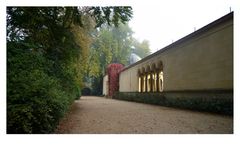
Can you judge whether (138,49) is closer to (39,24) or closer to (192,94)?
(192,94)

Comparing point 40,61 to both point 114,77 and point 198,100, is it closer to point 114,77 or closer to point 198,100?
point 198,100

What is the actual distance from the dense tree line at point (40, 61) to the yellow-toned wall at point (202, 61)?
422cm

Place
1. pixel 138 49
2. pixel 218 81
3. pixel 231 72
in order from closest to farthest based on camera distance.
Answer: pixel 231 72 → pixel 218 81 → pixel 138 49

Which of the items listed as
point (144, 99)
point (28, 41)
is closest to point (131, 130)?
point (28, 41)

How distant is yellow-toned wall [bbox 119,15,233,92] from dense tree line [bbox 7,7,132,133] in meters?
4.22

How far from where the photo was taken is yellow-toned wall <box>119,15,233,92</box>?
850 centimetres

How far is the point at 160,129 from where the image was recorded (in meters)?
5.46

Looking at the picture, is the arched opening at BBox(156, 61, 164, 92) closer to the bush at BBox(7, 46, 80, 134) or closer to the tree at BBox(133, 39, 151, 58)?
the bush at BBox(7, 46, 80, 134)

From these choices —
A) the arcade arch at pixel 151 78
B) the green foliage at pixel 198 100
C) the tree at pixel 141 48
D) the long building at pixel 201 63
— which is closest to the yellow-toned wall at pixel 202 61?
the long building at pixel 201 63

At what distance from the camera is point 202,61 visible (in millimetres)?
10203

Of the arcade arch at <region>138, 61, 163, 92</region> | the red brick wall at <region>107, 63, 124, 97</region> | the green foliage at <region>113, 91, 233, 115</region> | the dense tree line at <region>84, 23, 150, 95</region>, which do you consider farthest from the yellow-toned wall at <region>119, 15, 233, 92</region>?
the dense tree line at <region>84, 23, 150, 95</region>

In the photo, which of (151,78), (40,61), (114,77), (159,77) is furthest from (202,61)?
(114,77)

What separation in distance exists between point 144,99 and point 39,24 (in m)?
11.5

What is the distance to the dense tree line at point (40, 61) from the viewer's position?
13.9 ft
